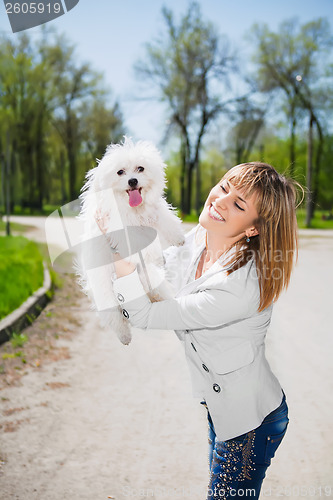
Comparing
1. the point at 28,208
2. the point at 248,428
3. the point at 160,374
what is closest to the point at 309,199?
the point at 248,428

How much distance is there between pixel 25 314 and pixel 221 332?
5023 millimetres

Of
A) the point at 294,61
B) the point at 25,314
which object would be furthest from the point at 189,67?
the point at 25,314

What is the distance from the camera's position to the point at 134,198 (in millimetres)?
1922

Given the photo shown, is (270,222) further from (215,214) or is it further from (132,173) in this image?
(132,173)

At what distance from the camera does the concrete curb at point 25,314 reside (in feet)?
18.6

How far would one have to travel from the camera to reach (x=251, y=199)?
1804 millimetres

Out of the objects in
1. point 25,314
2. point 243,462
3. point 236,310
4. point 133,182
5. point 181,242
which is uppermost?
point 133,182

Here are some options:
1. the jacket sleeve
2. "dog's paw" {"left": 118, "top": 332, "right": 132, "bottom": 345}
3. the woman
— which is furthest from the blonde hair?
"dog's paw" {"left": 118, "top": 332, "right": 132, "bottom": 345}

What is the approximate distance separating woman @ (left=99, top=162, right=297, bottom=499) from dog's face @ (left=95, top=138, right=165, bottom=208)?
18cm

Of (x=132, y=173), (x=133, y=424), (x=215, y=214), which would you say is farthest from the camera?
(x=133, y=424)

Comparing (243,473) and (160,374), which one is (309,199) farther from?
(160,374)

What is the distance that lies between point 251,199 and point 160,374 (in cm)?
336

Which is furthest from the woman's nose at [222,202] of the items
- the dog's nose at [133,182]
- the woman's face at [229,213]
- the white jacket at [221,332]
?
the dog's nose at [133,182]

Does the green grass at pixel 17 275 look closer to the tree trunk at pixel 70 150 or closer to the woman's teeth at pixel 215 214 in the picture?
the woman's teeth at pixel 215 214
